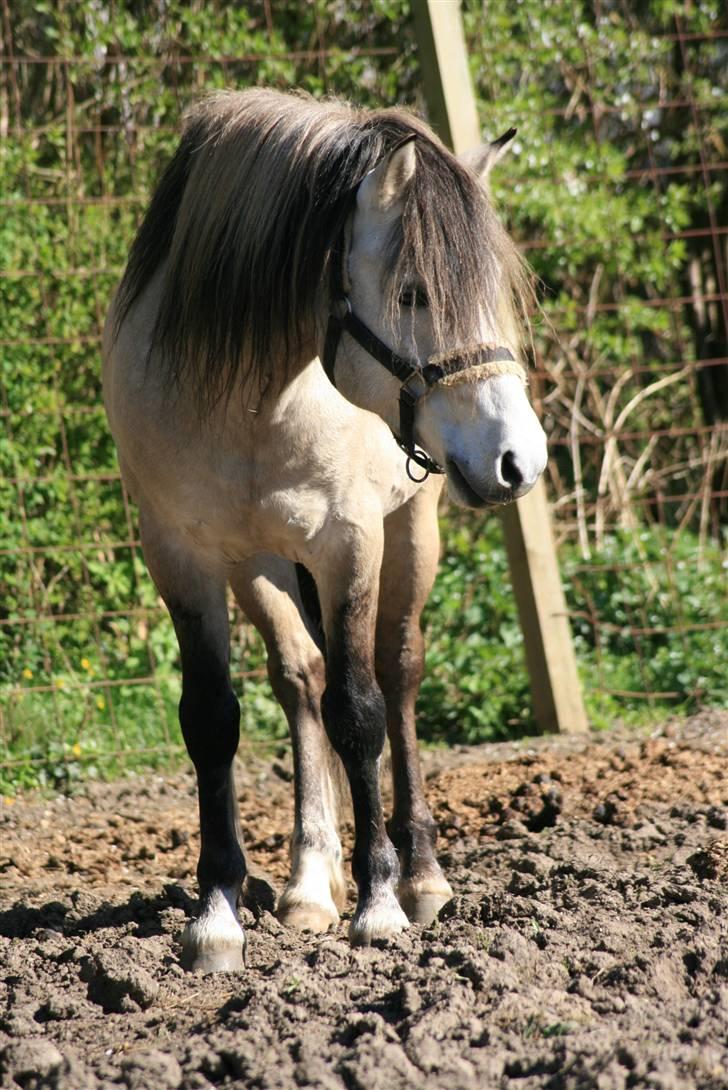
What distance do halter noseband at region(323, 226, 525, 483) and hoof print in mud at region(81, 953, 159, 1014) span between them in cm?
120

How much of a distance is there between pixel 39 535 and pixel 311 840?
2.55 m

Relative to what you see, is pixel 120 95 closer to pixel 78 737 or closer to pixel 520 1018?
pixel 78 737

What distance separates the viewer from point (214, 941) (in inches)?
118

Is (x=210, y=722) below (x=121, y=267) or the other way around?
below

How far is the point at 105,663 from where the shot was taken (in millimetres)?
5727

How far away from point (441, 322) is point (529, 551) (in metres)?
2.83

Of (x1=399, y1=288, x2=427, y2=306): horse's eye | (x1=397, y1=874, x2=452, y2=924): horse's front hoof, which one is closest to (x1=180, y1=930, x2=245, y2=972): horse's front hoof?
(x1=397, y1=874, x2=452, y2=924): horse's front hoof

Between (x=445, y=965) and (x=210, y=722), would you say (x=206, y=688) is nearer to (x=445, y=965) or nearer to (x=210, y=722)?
(x=210, y=722)

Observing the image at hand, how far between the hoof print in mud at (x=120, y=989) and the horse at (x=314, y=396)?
264 millimetres

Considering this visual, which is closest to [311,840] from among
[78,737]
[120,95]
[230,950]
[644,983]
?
[230,950]

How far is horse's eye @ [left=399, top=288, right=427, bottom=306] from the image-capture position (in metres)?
2.75

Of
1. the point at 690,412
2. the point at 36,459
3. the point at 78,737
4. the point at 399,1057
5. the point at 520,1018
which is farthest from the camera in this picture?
the point at 690,412

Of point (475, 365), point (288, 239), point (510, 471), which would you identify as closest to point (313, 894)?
point (510, 471)

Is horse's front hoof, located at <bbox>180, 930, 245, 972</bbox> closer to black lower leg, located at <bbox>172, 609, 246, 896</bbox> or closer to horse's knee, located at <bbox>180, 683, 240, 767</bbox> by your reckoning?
black lower leg, located at <bbox>172, 609, 246, 896</bbox>
